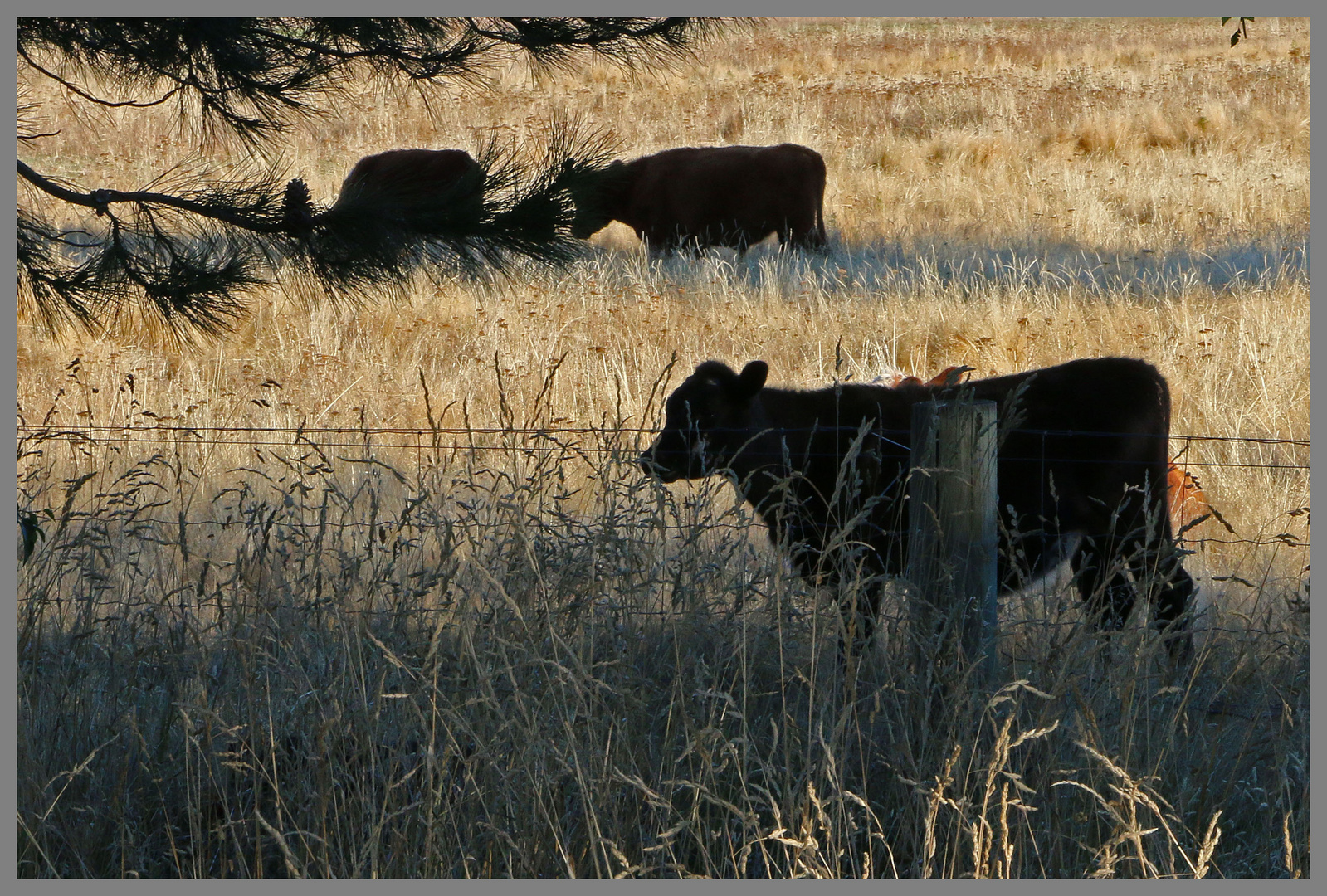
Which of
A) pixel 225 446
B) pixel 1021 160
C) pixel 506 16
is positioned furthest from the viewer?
pixel 1021 160

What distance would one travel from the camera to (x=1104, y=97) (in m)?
22.3

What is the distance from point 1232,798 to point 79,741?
121 inches

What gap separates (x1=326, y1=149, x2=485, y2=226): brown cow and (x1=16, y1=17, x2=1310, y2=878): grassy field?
0.23 meters

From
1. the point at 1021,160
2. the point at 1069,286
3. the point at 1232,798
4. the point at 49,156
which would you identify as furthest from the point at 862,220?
the point at 49,156

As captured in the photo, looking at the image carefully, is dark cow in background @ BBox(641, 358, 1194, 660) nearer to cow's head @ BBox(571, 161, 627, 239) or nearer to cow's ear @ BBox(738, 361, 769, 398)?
cow's ear @ BBox(738, 361, 769, 398)

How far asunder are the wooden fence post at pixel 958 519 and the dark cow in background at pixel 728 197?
32.5ft

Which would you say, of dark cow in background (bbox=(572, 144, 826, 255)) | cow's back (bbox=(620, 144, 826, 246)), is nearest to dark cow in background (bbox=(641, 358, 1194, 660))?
dark cow in background (bbox=(572, 144, 826, 255))

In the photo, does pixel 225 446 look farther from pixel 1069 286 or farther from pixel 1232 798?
pixel 1069 286

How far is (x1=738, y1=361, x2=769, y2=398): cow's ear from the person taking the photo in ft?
13.5

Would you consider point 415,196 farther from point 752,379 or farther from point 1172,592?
point 1172,592

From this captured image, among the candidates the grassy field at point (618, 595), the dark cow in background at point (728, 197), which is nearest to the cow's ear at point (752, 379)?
the grassy field at point (618, 595)

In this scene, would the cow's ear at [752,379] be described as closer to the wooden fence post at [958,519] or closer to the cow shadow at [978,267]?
the wooden fence post at [958,519]

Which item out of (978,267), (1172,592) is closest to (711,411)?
(1172,592)

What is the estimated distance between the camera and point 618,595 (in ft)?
11.3
